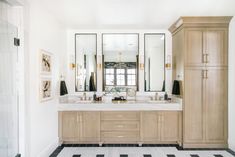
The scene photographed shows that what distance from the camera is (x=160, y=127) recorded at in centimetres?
427

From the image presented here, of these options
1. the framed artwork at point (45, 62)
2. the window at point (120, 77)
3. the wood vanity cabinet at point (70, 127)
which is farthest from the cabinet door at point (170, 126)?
the framed artwork at point (45, 62)

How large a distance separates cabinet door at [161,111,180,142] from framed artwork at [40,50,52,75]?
93.5 inches

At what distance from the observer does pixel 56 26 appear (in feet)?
13.9

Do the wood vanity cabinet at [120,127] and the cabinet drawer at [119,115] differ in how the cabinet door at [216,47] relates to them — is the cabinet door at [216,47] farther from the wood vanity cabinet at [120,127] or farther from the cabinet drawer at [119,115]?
the cabinet drawer at [119,115]

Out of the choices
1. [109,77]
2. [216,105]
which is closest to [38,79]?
[109,77]

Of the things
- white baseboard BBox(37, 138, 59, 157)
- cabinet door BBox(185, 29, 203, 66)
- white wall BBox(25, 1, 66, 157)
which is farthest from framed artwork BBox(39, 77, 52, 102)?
cabinet door BBox(185, 29, 203, 66)

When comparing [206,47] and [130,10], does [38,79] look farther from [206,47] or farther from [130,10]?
[206,47]

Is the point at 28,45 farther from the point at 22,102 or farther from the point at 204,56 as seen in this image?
the point at 204,56

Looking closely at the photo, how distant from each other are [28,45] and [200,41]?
3.11m

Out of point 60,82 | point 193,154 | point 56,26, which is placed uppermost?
point 56,26

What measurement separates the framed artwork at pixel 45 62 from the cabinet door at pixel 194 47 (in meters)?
2.59

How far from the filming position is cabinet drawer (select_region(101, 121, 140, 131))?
4.28 meters

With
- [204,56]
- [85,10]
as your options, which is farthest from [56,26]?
[204,56]

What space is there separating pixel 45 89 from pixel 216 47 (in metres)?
3.30
